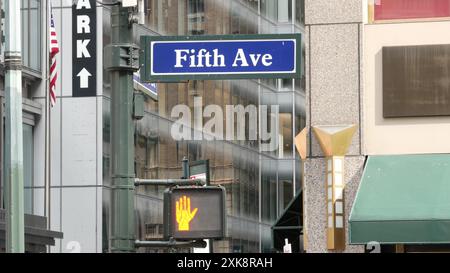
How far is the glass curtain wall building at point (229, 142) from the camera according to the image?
38.9 meters

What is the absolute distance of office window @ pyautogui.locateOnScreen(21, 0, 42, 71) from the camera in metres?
36.6

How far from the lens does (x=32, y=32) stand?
121 ft

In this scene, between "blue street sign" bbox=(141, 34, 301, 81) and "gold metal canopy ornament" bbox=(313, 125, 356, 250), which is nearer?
"blue street sign" bbox=(141, 34, 301, 81)

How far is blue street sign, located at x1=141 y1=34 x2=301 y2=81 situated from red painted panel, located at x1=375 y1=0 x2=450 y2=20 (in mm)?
8933

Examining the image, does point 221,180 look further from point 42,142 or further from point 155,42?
point 155,42

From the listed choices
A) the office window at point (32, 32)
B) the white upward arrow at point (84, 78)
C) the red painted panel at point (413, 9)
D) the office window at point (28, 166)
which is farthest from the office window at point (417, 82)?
the white upward arrow at point (84, 78)

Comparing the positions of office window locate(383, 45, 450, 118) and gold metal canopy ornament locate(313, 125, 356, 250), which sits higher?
office window locate(383, 45, 450, 118)

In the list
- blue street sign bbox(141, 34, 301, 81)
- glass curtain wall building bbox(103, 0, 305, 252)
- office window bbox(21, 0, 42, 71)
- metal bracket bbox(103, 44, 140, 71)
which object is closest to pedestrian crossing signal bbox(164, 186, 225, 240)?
blue street sign bbox(141, 34, 301, 81)

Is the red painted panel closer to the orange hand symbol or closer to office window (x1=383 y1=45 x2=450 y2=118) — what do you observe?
office window (x1=383 y1=45 x2=450 y2=118)

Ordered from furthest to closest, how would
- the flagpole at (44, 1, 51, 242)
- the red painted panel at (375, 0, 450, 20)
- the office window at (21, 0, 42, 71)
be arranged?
the office window at (21, 0, 42, 71) < the flagpole at (44, 1, 51, 242) < the red painted panel at (375, 0, 450, 20)

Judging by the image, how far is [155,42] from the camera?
10.7 meters

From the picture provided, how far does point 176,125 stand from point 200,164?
22348 millimetres
